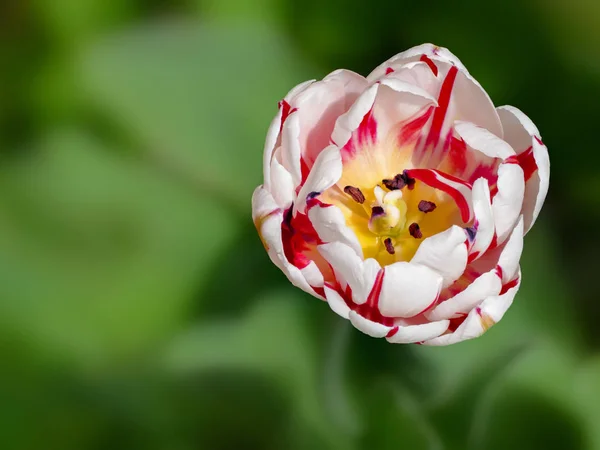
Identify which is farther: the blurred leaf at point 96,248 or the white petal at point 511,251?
the blurred leaf at point 96,248

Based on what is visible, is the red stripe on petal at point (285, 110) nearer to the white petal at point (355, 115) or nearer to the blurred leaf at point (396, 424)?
the white petal at point (355, 115)

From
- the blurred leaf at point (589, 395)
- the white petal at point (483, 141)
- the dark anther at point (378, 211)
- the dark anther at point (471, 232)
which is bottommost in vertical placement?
the blurred leaf at point (589, 395)

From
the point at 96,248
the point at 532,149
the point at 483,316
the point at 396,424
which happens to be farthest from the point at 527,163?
the point at 96,248

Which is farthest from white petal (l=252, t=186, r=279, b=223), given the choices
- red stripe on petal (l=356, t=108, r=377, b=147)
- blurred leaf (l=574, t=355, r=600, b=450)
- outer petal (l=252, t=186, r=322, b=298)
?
blurred leaf (l=574, t=355, r=600, b=450)

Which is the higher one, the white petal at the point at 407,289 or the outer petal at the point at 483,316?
the white petal at the point at 407,289

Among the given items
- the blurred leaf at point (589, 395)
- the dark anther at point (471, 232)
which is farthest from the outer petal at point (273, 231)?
the blurred leaf at point (589, 395)

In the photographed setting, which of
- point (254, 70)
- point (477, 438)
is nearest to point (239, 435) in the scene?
point (477, 438)

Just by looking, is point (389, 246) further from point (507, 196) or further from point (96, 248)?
point (96, 248)
